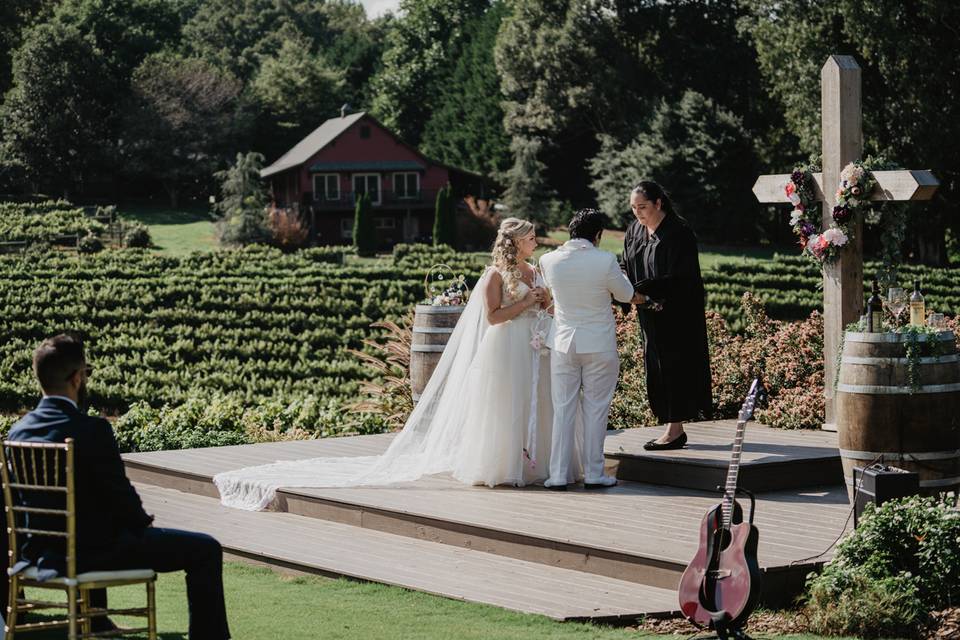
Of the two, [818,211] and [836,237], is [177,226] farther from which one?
[836,237]

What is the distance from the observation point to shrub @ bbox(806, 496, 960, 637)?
18.3ft

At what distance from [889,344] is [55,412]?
14.5ft

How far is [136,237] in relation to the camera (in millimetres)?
47719

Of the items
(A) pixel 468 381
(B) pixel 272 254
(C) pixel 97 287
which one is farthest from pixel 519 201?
(A) pixel 468 381

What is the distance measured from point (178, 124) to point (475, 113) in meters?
14.4

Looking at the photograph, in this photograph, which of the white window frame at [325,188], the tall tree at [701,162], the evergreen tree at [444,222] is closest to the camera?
the tall tree at [701,162]

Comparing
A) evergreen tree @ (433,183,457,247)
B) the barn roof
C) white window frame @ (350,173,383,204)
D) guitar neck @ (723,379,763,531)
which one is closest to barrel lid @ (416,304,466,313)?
guitar neck @ (723,379,763,531)

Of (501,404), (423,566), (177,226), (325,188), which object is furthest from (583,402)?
(325,188)

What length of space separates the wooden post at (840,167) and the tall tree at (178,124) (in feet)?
176

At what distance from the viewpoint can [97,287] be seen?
3119 cm

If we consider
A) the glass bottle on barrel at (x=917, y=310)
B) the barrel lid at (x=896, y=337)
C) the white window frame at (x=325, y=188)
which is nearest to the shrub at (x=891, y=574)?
the barrel lid at (x=896, y=337)

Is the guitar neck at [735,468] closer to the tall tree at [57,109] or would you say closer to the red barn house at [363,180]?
the red barn house at [363,180]

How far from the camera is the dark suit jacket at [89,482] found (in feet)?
15.8

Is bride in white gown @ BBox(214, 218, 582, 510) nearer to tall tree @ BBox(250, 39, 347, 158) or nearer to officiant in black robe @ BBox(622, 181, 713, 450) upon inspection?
officiant in black robe @ BBox(622, 181, 713, 450)
